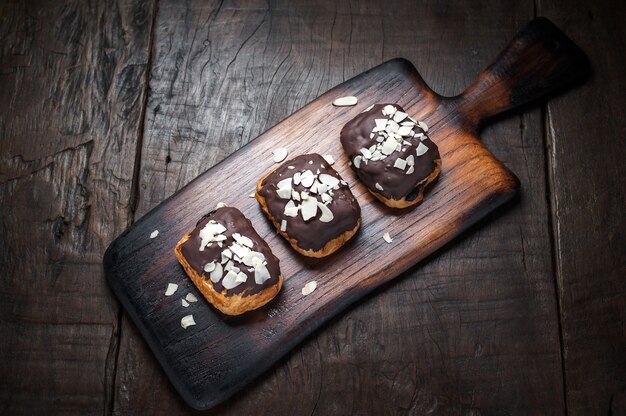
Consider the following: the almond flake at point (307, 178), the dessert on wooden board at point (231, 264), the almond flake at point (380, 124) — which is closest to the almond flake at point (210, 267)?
the dessert on wooden board at point (231, 264)

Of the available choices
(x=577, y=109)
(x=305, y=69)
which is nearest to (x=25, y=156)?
(x=305, y=69)

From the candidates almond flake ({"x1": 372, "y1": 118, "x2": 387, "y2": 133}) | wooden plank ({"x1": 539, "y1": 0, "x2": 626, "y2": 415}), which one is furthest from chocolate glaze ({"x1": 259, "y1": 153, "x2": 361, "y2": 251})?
wooden plank ({"x1": 539, "y1": 0, "x2": 626, "y2": 415})

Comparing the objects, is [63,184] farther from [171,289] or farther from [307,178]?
[307,178]

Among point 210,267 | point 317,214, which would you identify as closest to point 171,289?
point 210,267

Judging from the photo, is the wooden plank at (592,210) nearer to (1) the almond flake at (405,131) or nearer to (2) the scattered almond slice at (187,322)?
(1) the almond flake at (405,131)

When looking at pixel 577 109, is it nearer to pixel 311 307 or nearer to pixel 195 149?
pixel 311 307

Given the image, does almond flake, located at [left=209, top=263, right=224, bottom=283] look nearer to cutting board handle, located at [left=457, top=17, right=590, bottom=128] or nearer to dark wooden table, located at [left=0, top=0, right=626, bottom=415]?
dark wooden table, located at [left=0, top=0, right=626, bottom=415]
